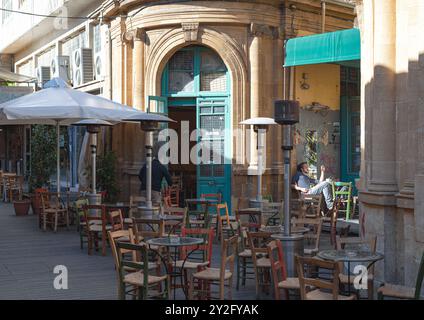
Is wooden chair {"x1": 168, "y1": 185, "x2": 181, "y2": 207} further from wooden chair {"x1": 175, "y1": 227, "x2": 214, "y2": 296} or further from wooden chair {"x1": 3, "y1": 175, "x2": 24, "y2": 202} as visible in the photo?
wooden chair {"x1": 175, "y1": 227, "x2": 214, "y2": 296}

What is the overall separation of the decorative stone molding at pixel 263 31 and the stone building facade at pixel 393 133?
6984 millimetres

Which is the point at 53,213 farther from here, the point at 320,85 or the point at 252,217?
the point at 320,85

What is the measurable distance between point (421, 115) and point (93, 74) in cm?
1426

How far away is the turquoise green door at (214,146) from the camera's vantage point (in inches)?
643

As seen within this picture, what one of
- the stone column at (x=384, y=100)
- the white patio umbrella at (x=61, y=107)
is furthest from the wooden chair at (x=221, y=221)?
the stone column at (x=384, y=100)

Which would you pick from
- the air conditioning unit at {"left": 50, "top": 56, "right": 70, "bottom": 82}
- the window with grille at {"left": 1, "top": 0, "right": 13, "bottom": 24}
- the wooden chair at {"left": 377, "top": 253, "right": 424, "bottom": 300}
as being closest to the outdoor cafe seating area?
the wooden chair at {"left": 377, "top": 253, "right": 424, "bottom": 300}

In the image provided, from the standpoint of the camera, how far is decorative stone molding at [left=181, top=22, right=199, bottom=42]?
1588 cm

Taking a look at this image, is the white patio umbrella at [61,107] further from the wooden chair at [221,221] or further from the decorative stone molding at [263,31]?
the decorative stone molding at [263,31]

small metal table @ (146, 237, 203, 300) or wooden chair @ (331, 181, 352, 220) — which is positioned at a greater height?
wooden chair @ (331, 181, 352, 220)

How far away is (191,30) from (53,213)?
5.43 metres

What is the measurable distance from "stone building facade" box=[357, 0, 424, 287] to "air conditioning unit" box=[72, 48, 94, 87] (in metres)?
12.7

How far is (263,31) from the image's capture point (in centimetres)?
1603

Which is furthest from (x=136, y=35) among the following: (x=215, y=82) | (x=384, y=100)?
(x=384, y=100)

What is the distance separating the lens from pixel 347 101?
59.0ft
